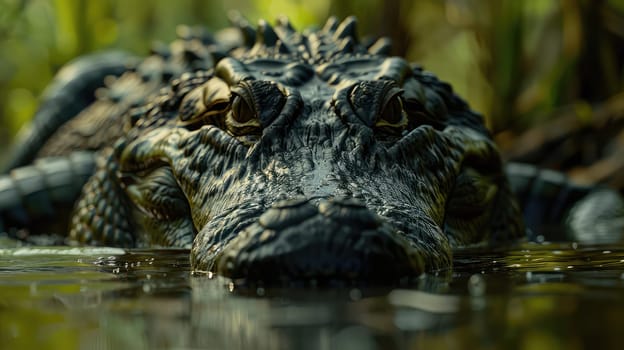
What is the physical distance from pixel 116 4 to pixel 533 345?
10871 millimetres

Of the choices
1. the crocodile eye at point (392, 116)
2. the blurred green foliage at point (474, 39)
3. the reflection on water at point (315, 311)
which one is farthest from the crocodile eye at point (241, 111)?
the blurred green foliage at point (474, 39)

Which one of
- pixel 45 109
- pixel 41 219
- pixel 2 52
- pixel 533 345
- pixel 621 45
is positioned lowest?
pixel 533 345

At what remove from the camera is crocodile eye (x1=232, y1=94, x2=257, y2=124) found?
3250 millimetres

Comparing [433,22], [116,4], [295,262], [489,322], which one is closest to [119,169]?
[295,262]

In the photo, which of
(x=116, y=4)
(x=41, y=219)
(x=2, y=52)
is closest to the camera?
(x=41, y=219)

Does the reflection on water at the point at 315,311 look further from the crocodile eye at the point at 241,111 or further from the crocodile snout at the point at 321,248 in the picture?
the crocodile eye at the point at 241,111

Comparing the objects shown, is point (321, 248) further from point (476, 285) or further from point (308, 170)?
point (308, 170)

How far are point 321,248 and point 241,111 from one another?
133 cm

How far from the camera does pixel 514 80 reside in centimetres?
820

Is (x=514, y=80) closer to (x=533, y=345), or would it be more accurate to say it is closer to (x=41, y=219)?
(x=41, y=219)

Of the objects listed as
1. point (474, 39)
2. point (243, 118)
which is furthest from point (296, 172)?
point (474, 39)

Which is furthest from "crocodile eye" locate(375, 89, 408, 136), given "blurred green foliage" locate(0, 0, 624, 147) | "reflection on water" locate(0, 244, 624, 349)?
"blurred green foliage" locate(0, 0, 624, 147)

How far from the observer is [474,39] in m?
8.91

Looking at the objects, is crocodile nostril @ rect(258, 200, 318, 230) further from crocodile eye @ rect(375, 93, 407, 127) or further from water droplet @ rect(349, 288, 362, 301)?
crocodile eye @ rect(375, 93, 407, 127)
